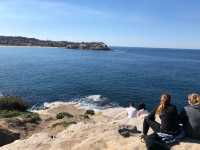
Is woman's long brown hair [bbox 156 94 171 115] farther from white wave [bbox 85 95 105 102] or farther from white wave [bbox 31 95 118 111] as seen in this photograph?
white wave [bbox 85 95 105 102]

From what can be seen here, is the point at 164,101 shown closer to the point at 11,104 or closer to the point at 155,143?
the point at 155,143

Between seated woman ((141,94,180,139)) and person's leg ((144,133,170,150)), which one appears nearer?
person's leg ((144,133,170,150))

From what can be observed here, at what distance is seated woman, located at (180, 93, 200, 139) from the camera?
12.7 metres

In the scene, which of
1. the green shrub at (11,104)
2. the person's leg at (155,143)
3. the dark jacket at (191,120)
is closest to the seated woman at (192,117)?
the dark jacket at (191,120)

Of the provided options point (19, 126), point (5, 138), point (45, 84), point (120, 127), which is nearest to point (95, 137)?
point (120, 127)

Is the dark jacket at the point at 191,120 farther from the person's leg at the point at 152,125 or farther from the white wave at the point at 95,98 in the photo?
the white wave at the point at 95,98

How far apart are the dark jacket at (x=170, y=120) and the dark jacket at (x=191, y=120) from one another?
0.32 meters

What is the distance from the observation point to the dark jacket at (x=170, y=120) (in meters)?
12.6

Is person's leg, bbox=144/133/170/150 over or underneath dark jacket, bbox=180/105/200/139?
underneath

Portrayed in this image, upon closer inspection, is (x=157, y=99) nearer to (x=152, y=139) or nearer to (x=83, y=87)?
(x=83, y=87)

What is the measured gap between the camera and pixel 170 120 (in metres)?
12.7

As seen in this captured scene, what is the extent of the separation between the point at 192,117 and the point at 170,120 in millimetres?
858

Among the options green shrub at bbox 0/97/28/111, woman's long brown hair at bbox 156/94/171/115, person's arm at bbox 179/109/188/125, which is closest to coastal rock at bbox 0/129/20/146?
woman's long brown hair at bbox 156/94/171/115

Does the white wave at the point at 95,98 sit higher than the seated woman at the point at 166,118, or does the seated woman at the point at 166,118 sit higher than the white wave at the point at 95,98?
the seated woman at the point at 166,118
